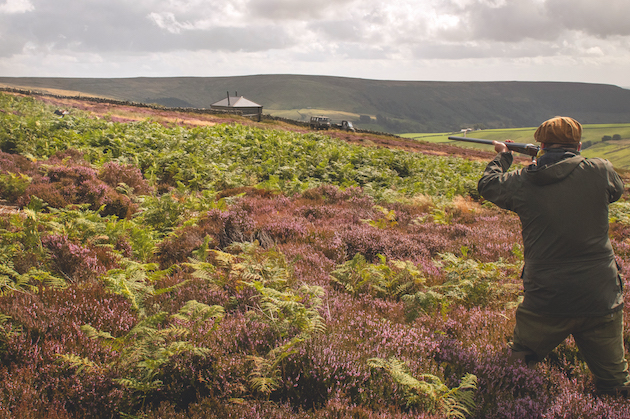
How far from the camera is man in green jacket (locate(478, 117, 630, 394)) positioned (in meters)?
2.98

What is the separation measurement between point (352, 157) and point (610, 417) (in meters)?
12.9

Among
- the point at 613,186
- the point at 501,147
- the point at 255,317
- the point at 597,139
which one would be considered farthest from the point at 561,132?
the point at 597,139

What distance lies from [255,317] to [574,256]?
2.81m

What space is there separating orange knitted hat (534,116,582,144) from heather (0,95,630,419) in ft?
6.52

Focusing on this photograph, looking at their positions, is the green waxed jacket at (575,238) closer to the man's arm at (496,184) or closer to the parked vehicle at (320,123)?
the man's arm at (496,184)

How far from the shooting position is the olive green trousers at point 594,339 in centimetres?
303

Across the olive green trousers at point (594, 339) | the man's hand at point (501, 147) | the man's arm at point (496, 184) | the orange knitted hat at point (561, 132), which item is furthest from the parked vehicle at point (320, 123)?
the olive green trousers at point (594, 339)

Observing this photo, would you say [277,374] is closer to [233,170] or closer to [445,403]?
[445,403]

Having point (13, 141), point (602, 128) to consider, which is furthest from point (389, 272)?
point (602, 128)

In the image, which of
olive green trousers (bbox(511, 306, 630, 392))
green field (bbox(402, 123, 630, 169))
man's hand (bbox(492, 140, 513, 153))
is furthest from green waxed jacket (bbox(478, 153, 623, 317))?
green field (bbox(402, 123, 630, 169))

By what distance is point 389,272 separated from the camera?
16.6 ft

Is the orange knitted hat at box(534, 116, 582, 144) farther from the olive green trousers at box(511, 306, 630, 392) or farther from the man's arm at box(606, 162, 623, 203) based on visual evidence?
the olive green trousers at box(511, 306, 630, 392)

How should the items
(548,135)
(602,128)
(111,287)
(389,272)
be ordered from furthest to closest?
(602,128)
(389,272)
(111,287)
(548,135)

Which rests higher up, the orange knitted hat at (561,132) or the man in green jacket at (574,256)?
the orange knitted hat at (561,132)
